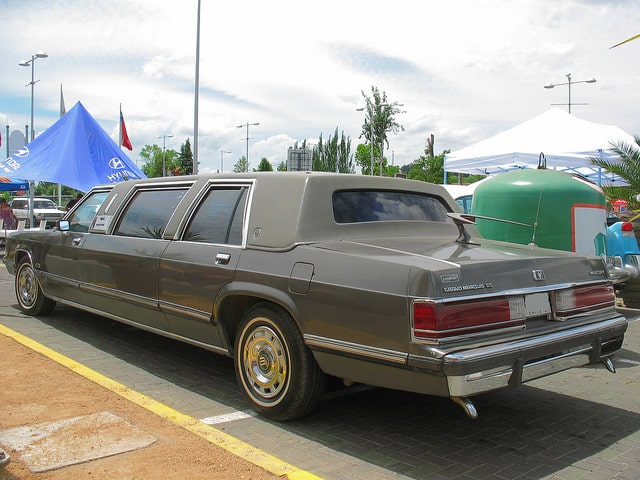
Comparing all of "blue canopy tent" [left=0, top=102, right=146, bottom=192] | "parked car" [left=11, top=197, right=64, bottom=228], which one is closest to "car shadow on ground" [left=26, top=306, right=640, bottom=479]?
"blue canopy tent" [left=0, top=102, right=146, bottom=192]

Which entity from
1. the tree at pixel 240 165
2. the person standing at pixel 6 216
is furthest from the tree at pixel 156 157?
the person standing at pixel 6 216

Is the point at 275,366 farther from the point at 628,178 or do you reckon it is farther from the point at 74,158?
the point at 74,158

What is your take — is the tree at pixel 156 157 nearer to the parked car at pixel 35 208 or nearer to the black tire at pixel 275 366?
the parked car at pixel 35 208

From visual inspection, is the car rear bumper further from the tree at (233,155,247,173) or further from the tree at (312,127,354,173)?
the tree at (233,155,247,173)

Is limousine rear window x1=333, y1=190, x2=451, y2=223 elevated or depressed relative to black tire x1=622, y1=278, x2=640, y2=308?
elevated

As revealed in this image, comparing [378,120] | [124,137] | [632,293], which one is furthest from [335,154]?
[632,293]

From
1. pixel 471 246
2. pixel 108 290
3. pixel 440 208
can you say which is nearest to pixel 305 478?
pixel 471 246

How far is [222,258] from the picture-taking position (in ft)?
14.1

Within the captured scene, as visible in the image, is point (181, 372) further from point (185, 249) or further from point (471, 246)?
point (471, 246)

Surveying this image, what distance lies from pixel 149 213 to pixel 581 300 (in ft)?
11.7

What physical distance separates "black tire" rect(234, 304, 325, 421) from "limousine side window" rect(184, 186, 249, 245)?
66cm

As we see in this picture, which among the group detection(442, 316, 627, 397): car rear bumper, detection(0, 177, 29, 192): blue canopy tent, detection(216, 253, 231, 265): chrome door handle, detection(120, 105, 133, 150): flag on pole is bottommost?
detection(442, 316, 627, 397): car rear bumper

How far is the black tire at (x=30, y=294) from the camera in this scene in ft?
23.0

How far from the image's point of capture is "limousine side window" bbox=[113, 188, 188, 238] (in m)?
5.14
